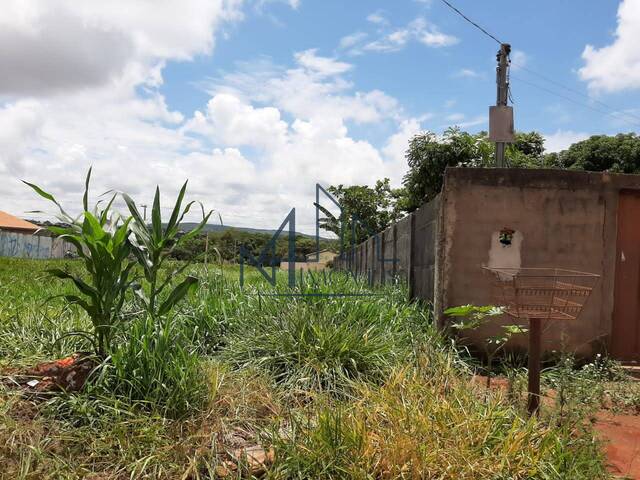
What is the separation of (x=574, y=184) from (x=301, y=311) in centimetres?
308

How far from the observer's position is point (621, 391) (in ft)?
15.9

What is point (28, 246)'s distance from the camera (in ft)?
90.1

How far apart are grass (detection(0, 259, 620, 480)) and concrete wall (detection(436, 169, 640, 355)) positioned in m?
0.87

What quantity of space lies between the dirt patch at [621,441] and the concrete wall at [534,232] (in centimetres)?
148

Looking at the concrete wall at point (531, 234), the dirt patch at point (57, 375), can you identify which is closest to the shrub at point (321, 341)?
the concrete wall at point (531, 234)

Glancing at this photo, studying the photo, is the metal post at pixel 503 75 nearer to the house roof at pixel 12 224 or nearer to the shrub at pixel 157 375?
the shrub at pixel 157 375

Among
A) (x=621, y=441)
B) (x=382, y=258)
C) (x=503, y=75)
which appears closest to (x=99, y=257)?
(x=621, y=441)

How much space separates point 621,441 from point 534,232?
96.8 inches

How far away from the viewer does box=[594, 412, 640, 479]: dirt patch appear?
338 cm

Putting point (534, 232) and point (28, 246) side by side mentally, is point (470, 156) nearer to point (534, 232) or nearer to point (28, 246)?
point (534, 232)

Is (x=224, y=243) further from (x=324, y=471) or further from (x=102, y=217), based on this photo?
(x=324, y=471)

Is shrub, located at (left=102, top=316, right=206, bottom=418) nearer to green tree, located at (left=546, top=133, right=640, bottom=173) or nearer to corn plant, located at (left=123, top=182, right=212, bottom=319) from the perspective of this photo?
corn plant, located at (left=123, top=182, right=212, bottom=319)

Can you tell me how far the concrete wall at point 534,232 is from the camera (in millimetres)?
5801

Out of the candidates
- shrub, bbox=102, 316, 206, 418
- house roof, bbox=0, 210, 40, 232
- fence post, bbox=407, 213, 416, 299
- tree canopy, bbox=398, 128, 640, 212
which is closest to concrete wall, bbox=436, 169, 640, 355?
fence post, bbox=407, 213, 416, 299
